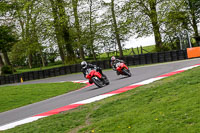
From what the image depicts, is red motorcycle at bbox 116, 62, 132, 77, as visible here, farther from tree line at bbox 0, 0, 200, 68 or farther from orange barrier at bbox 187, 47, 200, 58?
tree line at bbox 0, 0, 200, 68

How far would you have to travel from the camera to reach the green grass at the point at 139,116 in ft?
16.9

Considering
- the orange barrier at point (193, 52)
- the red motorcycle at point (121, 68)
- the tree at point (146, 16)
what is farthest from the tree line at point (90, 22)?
the red motorcycle at point (121, 68)

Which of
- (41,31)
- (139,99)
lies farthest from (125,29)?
(139,99)

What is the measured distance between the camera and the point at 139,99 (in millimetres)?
8141

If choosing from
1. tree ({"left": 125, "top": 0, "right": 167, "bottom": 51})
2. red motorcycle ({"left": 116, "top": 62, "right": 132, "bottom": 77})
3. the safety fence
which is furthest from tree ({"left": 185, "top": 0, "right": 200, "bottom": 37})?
red motorcycle ({"left": 116, "top": 62, "right": 132, "bottom": 77})

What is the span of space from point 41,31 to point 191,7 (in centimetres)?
2046

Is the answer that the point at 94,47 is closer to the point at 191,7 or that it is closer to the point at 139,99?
the point at 191,7

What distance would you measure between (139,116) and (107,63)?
85.8 feet

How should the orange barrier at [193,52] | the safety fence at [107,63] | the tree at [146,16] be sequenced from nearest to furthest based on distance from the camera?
1. the orange barrier at [193,52]
2. the safety fence at [107,63]
3. the tree at [146,16]

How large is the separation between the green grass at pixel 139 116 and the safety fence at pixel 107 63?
19194 mm

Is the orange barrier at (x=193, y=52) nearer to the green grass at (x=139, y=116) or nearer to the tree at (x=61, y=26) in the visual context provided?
the tree at (x=61, y=26)

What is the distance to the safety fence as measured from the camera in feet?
90.0

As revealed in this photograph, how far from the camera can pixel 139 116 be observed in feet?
20.0

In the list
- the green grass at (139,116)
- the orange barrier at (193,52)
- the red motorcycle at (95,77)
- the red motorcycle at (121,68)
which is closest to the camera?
the green grass at (139,116)
